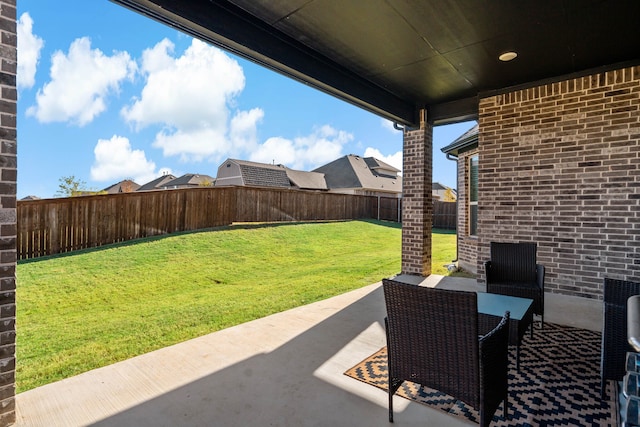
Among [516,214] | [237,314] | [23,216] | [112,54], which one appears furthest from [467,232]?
[112,54]

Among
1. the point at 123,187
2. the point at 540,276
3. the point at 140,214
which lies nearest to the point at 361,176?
the point at 140,214

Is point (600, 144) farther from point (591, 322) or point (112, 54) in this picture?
point (112, 54)

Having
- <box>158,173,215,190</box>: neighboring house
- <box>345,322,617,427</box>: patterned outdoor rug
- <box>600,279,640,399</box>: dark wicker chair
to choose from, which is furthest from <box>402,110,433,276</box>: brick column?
<box>158,173,215,190</box>: neighboring house

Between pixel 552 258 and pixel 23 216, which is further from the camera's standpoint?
pixel 23 216

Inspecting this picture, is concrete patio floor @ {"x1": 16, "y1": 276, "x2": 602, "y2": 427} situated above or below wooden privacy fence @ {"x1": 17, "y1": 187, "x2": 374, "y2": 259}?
below

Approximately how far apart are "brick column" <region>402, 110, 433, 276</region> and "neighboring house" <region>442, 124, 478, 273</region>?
1.29 meters

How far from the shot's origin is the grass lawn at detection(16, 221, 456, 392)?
137 inches

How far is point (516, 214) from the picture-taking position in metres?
5.54

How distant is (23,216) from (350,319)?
882cm

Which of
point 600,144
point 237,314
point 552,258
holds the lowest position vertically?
point 237,314

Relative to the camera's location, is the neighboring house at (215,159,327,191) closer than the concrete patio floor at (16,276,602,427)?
No

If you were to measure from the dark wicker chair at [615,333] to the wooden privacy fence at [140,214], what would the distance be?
10.7 meters

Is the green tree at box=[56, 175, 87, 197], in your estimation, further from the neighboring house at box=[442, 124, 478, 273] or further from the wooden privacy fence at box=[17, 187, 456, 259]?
the neighboring house at box=[442, 124, 478, 273]

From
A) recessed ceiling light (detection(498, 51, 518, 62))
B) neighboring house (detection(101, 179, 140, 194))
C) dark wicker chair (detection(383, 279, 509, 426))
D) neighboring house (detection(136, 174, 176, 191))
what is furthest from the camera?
neighboring house (detection(136, 174, 176, 191))
